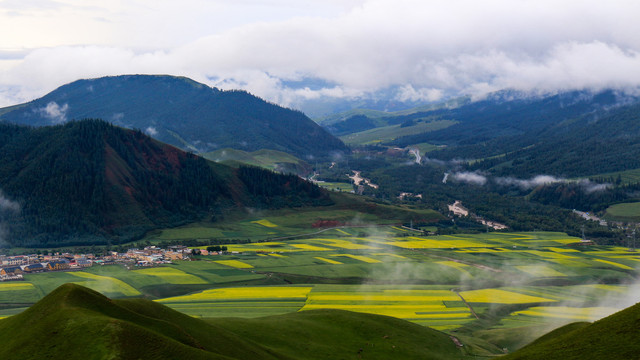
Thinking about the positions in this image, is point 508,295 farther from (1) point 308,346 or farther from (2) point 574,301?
(1) point 308,346

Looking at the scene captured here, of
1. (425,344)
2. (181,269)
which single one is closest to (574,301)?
(425,344)

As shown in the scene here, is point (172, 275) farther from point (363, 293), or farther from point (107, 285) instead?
point (363, 293)

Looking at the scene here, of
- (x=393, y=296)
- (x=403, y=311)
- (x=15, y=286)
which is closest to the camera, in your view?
(x=403, y=311)

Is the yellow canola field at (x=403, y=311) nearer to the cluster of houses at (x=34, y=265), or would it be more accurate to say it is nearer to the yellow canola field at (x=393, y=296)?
the yellow canola field at (x=393, y=296)

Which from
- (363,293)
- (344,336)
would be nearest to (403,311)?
(363,293)

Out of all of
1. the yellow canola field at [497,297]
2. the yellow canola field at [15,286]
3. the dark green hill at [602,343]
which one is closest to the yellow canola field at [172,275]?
the yellow canola field at [15,286]

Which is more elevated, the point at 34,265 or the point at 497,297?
the point at 34,265

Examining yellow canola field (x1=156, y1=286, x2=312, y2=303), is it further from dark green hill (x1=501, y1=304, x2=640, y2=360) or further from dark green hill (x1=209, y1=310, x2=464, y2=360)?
dark green hill (x1=501, y1=304, x2=640, y2=360)
